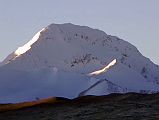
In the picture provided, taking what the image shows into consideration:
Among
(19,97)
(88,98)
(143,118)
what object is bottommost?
(143,118)

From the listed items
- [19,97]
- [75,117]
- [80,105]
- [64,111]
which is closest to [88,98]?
[80,105]

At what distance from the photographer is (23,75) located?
5906 inches

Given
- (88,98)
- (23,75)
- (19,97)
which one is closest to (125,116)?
(88,98)

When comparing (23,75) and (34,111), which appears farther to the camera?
(23,75)

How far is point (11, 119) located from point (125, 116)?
4.66 meters

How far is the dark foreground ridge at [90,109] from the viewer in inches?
834

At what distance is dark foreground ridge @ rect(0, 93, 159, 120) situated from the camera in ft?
69.5

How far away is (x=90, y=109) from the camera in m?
23.3

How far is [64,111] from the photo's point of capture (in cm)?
2338

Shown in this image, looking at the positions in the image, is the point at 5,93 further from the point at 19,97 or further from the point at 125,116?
the point at 125,116

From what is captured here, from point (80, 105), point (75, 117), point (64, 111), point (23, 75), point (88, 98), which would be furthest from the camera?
point (23, 75)

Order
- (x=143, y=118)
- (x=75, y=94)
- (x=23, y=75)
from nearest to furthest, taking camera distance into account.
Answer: (x=143, y=118)
(x=75, y=94)
(x=23, y=75)

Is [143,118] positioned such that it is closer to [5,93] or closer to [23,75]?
[5,93]

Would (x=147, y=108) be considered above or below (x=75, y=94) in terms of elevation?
below
